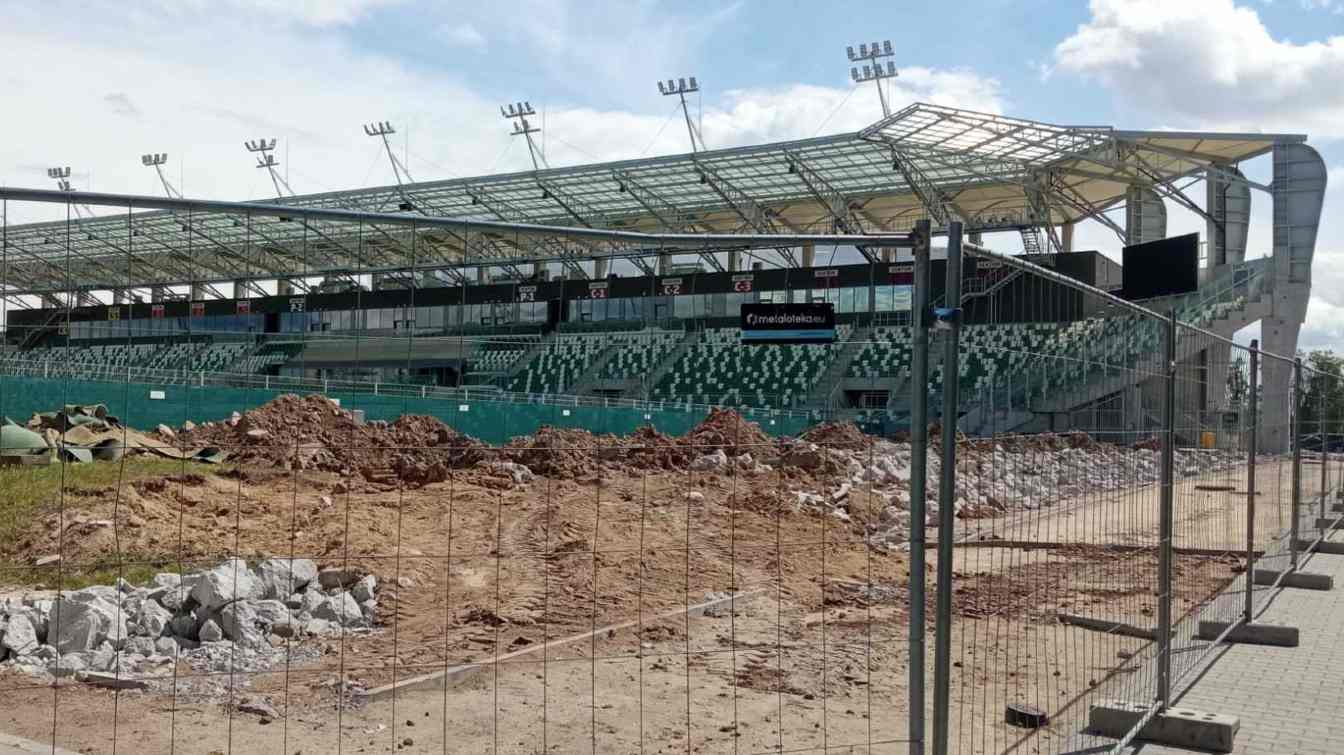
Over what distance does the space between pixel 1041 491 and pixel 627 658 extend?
361 centimetres

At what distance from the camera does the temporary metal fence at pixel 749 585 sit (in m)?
5.98

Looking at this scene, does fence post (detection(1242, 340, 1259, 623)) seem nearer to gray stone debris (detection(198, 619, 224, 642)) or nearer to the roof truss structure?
gray stone debris (detection(198, 619, 224, 642))

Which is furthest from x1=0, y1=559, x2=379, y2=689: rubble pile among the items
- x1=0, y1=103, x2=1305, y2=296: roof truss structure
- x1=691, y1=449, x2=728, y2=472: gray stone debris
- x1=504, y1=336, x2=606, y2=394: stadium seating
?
x1=0, y1=103, x2=1305, y2=296: roof truss structure

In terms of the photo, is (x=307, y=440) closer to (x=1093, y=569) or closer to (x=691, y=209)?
(x=1093, y=569)

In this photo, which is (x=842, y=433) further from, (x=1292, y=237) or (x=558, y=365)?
(x=1292, y=237)

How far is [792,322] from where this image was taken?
13.0ft

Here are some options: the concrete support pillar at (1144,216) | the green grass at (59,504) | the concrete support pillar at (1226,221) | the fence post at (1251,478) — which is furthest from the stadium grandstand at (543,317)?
the concrete support pillar at (1144,216)

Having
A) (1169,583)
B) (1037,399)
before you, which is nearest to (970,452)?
(1037,399)

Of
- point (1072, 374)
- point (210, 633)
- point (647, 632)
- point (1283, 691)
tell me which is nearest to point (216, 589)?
point (210, 633)

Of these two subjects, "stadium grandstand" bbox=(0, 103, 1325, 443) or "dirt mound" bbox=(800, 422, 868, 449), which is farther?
"dirt mound" bbox=(800, 422, 868, 449)

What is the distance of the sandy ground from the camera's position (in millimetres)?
7059

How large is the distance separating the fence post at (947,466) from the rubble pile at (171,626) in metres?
5.02

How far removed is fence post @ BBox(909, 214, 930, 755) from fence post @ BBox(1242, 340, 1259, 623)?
6.49 m

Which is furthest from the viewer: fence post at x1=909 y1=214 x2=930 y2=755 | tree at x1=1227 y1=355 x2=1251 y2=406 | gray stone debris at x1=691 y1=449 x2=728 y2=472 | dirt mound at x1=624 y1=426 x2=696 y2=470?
gray stone debris at x1=691 y1=449 x2=728 y2=472
